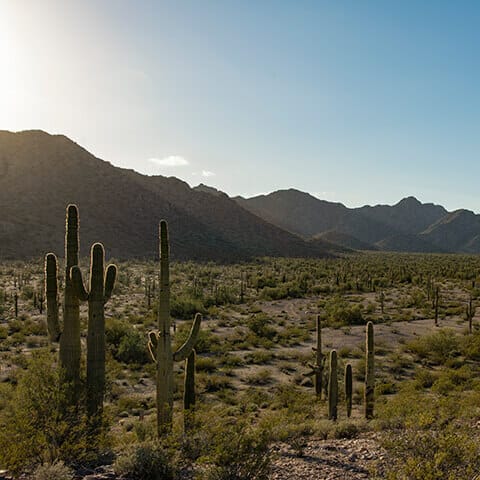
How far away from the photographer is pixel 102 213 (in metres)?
74.6

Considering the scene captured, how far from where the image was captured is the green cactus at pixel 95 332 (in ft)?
29.8

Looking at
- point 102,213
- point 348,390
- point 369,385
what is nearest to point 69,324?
point 348,390

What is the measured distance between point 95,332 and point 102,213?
67880mm

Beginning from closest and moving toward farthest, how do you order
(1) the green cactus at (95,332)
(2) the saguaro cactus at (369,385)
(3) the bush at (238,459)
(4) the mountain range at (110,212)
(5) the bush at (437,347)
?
(3) the bush at (238,459), (1) the green cactus at (95,332), (2) the saguaro cactus at (369,385), (5) the bush at (437,347), (4) the mountain range at (110,212)

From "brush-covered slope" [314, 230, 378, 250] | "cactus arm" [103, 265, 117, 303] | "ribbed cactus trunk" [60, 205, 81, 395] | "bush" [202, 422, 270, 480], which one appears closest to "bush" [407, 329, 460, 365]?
"bush" [202, 422, 270, 480]

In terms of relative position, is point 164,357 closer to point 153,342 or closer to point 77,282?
point 153,342

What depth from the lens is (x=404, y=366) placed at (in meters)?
18.3

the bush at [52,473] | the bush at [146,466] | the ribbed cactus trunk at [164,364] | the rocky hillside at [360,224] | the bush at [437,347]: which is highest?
the rocky hillside at [360,224]

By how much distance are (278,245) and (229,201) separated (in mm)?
16946

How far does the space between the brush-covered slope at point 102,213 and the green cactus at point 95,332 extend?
52.6 m

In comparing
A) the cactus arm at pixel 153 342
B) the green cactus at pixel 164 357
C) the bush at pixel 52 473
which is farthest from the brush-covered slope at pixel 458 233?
the bush at pixel 52 473

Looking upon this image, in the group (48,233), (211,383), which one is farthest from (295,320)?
(48,233)

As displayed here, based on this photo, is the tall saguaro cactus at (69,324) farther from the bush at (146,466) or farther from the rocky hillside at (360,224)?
the rocky hillside at (360,224)

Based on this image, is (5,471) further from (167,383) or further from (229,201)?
(229,201)
